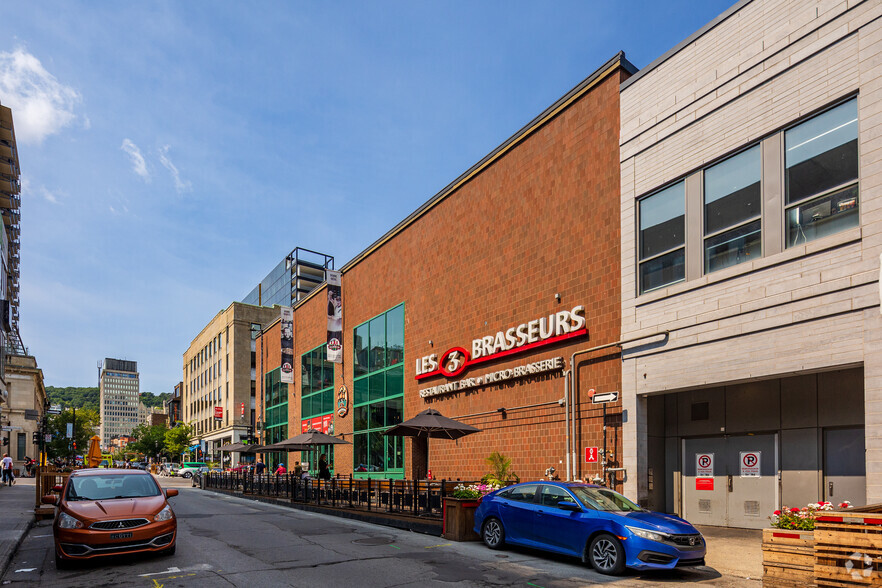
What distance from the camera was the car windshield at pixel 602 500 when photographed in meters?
11.5

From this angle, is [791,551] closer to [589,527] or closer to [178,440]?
[589,527]

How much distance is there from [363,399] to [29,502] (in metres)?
14.0

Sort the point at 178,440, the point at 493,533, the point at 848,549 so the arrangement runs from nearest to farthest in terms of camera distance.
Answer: the point at 848,549
the point at 493,533
the point at 178,440

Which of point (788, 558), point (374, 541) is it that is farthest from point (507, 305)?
point (788, 558)

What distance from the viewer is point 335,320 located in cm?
3625

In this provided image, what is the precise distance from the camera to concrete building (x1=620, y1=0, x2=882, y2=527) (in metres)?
12.5

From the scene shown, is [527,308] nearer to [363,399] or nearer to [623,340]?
[623,340]

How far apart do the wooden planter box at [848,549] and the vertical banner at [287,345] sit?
125ft

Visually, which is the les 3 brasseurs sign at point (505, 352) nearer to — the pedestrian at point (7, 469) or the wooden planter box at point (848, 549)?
the wooden planter box at point (848, 549)

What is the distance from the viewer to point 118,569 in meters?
10.7

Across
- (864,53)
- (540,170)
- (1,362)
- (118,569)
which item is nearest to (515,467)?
(540,170)

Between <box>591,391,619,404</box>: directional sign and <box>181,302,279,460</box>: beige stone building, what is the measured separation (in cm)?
5257

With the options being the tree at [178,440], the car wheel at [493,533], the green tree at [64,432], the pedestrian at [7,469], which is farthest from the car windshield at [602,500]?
the green tree at [64,432]

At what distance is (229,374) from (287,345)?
30040 mm
